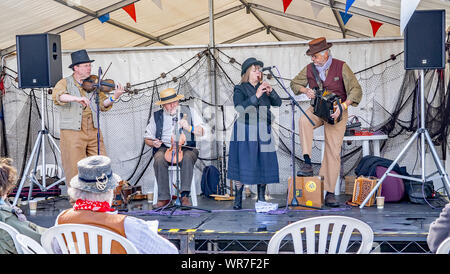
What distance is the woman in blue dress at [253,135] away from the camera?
504cm

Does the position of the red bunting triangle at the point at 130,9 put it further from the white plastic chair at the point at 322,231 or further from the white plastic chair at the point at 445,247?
the white plastic chair at the point at 445,247

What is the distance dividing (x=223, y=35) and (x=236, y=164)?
5742 millimetres

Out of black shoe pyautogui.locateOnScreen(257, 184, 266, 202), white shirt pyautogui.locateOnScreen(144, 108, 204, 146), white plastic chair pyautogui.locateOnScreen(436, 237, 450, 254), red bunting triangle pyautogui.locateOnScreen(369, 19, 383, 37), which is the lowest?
black shoe pyautogui.locateOnScreen(257, 184, 266, 202)

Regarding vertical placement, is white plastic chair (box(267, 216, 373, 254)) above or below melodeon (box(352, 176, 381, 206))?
above

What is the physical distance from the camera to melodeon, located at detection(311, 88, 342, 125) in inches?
200

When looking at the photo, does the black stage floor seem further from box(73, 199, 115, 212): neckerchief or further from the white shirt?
box(73, 199, 115, 212): neckerchief

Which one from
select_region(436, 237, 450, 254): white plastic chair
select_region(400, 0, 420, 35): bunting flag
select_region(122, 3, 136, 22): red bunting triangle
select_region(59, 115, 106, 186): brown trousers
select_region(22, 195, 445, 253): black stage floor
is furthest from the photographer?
select_region(122, 3, 136, 22): red bunting triangle

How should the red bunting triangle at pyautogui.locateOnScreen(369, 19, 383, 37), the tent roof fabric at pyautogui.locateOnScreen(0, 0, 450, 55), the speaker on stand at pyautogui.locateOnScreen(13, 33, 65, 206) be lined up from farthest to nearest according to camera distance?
the red bunting triangle at pyautogui.locateOnScreen(369, 19, 383, 37) → the tent roof fabric at pyautogui.locateOnScreen(0, 0, 450, 55) → the speaker on stand at pyautogui.locateOnScreen(13, 33, 65, 206)

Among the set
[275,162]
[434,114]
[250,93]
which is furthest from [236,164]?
[434,114]

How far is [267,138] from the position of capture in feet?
16.8

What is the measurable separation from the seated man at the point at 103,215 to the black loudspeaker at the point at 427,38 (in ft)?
10.6

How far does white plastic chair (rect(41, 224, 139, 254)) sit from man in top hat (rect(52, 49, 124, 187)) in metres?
2.99

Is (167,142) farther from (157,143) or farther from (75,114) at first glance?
(75,114)

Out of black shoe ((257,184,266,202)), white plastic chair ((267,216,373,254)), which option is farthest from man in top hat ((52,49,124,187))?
white plastic chair ((267,216,373,254))
